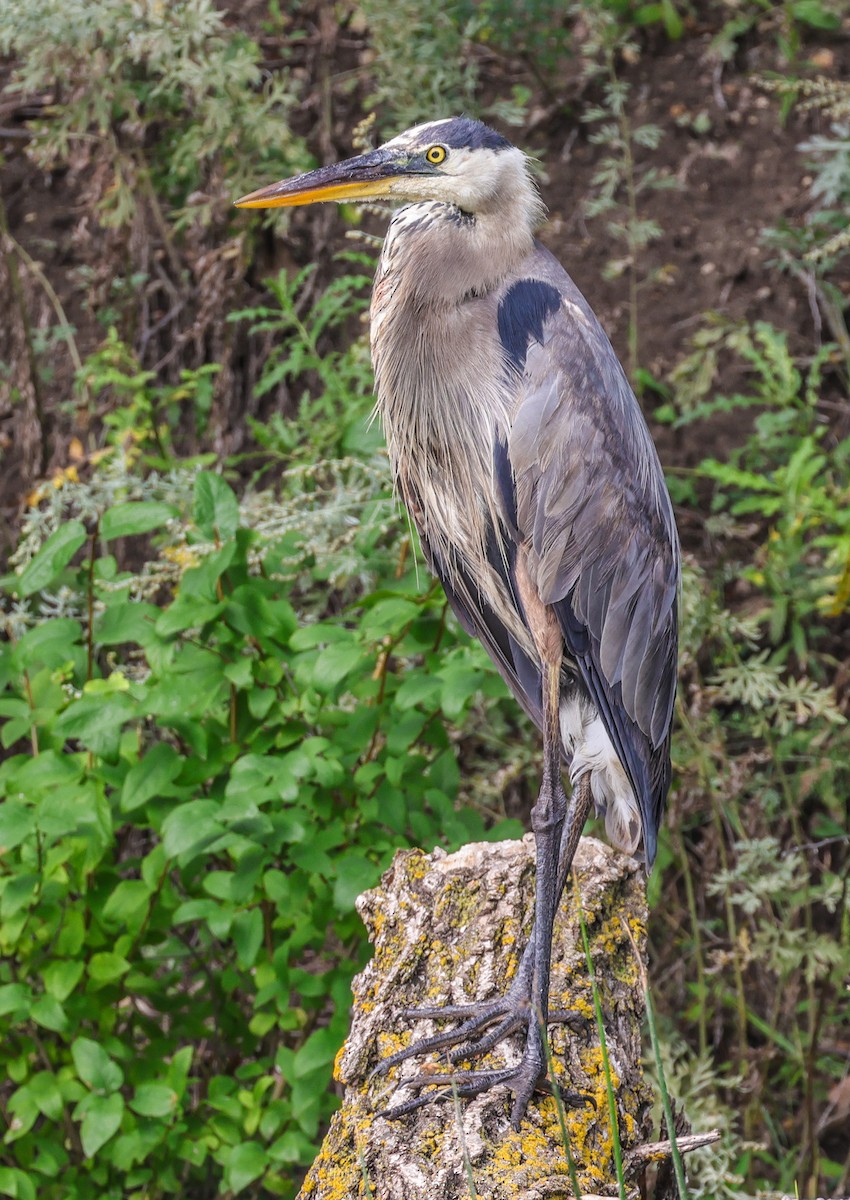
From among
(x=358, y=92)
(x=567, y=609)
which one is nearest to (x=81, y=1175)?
(x=567, y=609)

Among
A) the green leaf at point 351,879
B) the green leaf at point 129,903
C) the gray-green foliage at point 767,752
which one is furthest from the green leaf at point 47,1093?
the gray-green foliage at point 767,752

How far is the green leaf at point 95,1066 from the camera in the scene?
240 centimetres

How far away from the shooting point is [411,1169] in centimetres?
171

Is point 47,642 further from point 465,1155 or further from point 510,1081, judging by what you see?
point 465,1155

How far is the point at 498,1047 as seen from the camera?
2074 millimetres

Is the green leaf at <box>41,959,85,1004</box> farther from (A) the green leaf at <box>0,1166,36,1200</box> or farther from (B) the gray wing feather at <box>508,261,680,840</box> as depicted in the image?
(B) the gray wing feather at <box>508,261,680,840</box>

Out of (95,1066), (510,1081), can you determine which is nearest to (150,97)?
(95,1066)

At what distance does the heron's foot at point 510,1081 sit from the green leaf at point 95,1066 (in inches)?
29.9

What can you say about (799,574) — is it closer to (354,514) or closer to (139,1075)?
(354,514)

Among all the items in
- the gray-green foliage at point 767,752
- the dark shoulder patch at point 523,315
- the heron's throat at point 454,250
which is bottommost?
the gray-green foliage at point 767,752

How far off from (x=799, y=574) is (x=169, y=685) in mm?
2259

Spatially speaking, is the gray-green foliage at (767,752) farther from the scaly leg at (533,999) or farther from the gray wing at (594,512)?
the scaly leg at (533,999)

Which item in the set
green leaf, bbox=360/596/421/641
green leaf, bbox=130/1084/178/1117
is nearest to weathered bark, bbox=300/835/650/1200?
green leaf, bbox=360/596/421/641

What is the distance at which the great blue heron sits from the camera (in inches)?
89.4
